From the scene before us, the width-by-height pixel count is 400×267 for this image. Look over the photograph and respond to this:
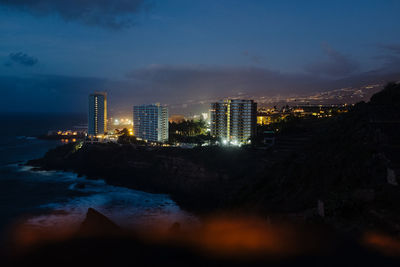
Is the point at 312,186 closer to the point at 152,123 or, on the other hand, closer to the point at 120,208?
the point at 120,208

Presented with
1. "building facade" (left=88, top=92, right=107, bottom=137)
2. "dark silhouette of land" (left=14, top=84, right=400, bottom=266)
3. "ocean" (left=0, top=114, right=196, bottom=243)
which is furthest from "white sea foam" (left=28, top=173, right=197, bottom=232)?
"building facade" (left=88, top=92, right=107, bottom=137)

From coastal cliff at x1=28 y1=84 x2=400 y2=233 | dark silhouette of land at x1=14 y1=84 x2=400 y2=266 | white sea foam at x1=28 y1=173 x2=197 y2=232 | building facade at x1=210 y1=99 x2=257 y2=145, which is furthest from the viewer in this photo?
building facade at x1=210 y1=99 x2=257 y2=145

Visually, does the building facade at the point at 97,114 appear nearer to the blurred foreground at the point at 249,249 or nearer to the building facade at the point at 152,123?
the building facade at the point at 152,123

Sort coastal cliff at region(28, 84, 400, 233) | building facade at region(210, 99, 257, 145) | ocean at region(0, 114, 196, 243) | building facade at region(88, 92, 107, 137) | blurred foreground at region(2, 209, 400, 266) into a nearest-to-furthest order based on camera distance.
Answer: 1. blurred foreground at region(2, 209, 400, 266)
2. coastal cliff at region(28, 84, 400, 233)
3. ocean at region(0, 114, 196, 243)
4. building facade at region(210, 99, 257, 145)
5. building facade at region(88, 92, 107, 137)

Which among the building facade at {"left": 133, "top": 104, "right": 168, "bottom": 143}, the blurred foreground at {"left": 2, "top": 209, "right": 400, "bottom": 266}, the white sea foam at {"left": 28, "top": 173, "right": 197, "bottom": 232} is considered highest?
the building facade at {"left": 133, "top": 104, "right": 168, "bottom": 143}

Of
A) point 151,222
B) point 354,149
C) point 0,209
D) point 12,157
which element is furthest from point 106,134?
point 354,149

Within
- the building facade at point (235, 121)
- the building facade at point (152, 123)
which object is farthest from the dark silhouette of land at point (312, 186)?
the building facade at point (152, 123)

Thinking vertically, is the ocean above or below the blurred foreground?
below

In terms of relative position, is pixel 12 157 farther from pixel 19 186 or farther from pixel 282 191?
pixel 282 191

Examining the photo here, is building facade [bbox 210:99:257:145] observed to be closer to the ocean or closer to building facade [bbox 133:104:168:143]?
building facade [bbox 133:104:168:143]
